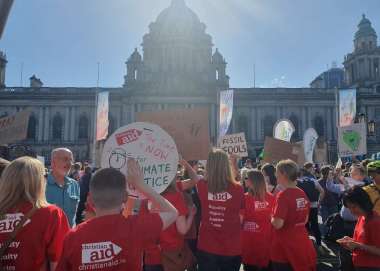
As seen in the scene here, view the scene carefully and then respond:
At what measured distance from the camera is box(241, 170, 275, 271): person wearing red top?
5087 millimetres

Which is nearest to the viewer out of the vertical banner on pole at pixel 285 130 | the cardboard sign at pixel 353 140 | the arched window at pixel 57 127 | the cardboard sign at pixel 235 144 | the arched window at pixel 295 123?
the cardboard sign at pixel 235 144

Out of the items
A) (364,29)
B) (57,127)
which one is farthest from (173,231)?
(364,29)

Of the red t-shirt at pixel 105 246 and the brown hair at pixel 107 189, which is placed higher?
the brown hair at pixel 107 189

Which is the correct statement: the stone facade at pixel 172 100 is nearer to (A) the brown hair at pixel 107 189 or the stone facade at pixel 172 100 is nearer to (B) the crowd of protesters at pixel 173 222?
(B) the crowd of protesters at pixel 173 222

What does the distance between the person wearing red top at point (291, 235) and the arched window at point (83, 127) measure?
43.6m

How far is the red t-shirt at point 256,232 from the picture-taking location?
5.08 meters

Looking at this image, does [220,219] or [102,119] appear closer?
[220,219]

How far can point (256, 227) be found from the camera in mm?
5148

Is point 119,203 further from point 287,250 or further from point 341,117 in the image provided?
point 341,117

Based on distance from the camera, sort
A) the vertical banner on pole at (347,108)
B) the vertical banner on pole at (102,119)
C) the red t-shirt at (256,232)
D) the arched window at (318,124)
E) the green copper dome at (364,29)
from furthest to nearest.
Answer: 1. the green copper dome at (364,29)
2. the arched window at (318,124)
3. the vertical banner on pole at (347,108)
4. the vertical banner on pole at (102,119)
5. the red t-shirt at (256,232)

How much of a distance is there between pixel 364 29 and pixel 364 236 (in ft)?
176

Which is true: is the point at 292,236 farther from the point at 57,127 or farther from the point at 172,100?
the point at 57,127

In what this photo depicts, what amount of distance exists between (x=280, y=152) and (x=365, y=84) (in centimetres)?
4469

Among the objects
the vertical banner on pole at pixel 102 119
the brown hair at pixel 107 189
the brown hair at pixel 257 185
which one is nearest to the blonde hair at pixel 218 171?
the brown hair at pixel 257 185
